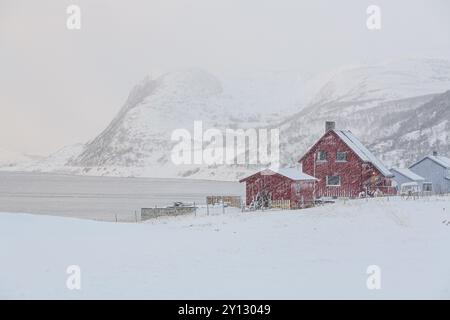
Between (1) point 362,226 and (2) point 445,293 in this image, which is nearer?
(2) point 445,293

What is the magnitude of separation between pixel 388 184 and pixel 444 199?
12682 mm

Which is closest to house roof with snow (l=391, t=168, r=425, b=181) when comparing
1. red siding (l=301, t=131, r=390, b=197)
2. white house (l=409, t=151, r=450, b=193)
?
white house (l=409, t=151, r=450, b=193)

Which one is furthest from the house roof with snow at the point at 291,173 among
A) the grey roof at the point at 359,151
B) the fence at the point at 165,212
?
the fence at the point at 165,212

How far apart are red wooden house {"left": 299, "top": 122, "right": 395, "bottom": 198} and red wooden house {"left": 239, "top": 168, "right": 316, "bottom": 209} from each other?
110cm

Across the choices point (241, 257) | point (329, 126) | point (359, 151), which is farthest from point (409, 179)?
point (241, 257)

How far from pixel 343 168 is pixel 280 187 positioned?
4.55 meters

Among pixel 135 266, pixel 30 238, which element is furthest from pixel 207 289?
pixel 30 238

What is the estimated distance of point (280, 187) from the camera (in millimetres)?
39656

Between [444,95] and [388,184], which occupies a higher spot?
[444,95]

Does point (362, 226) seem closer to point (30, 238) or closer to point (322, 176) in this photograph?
point (30, 238)

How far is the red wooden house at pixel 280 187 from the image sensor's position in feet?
129

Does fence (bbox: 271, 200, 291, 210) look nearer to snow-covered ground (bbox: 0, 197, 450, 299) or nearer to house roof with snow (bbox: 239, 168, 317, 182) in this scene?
house roof with snow (bbox: 239, 168, 317, 182)
